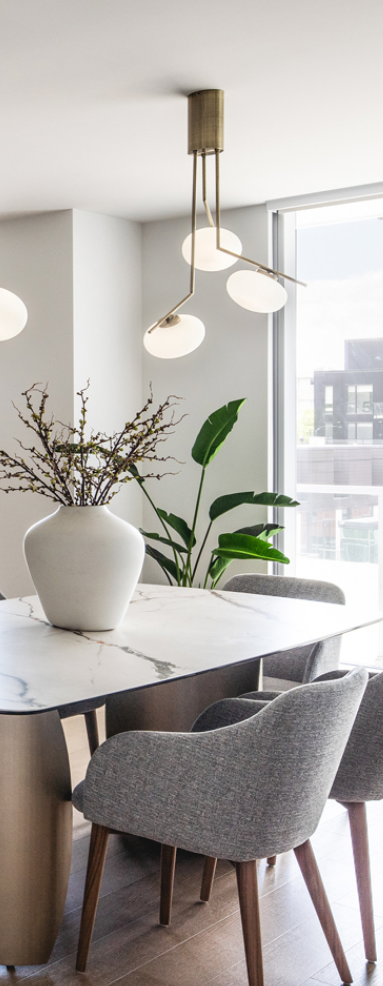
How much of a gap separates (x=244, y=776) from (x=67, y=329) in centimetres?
330

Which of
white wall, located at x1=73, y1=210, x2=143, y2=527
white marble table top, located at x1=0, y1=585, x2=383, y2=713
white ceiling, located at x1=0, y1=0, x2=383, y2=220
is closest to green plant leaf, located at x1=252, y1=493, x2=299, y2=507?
white wall, located at x1=73, y1=210, x2=143, y2=527

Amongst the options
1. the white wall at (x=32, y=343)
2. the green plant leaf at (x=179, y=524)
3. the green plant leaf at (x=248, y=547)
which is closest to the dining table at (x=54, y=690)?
the green plant leaf at (x=248, y=547)

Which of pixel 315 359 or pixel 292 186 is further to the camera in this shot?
pixel 315 359

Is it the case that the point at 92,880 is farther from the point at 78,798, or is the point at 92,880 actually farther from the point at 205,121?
the point at 205,121

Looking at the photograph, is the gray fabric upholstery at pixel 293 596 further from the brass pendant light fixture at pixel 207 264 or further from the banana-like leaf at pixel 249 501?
the banana-like leaf at pixel 249 501

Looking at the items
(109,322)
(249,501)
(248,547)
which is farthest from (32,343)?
(248,547)

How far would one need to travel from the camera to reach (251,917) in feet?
5.84

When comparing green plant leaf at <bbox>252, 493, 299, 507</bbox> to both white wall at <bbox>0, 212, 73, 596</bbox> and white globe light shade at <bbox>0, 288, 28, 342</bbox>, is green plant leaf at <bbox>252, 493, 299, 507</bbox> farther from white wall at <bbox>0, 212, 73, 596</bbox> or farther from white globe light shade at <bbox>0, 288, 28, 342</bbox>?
white globe light shade at <bbox>0, 288, 28, 342</bbox>

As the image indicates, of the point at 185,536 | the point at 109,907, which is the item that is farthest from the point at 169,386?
the point at 109,907

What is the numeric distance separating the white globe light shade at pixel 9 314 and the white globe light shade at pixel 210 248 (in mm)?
580

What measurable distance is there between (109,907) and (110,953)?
0.23 meters

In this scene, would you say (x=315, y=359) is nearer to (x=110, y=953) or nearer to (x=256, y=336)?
(x=256, y=336)

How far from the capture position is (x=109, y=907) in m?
2.36

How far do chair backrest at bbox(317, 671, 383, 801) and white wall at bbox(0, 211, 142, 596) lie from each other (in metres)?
2.87
